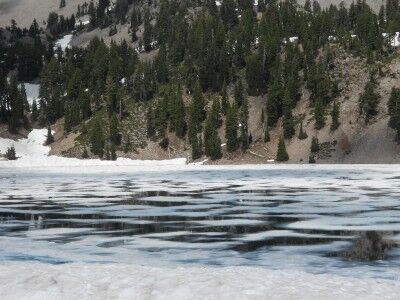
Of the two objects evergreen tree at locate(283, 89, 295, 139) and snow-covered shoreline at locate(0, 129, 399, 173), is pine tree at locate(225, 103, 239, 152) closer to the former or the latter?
snow-covered shoreline at locate(0, 129, 399, 173)

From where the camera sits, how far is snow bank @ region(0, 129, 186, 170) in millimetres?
118188

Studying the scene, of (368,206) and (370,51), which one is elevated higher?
(370,51)

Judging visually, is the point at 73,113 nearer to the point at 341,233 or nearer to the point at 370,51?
the point at 370,51

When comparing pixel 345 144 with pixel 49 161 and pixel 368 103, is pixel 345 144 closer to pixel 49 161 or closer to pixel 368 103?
pixel 368 103

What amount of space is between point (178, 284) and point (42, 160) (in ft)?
399

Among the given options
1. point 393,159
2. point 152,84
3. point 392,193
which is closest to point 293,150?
point 393,159

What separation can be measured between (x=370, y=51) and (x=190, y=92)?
4922 cm

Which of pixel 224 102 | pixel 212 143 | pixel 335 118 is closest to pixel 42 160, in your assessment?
pixel 212 143

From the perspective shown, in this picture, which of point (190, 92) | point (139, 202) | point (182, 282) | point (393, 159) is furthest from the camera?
point (190, 92)

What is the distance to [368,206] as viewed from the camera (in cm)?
2586

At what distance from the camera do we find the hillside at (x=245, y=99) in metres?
124

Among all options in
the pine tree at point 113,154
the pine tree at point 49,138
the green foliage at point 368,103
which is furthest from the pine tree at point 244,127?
the pine tree at point 49,138

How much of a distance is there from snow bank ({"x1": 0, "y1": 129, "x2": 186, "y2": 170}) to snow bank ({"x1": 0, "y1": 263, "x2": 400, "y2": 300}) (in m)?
97.1

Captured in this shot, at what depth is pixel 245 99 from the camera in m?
139
